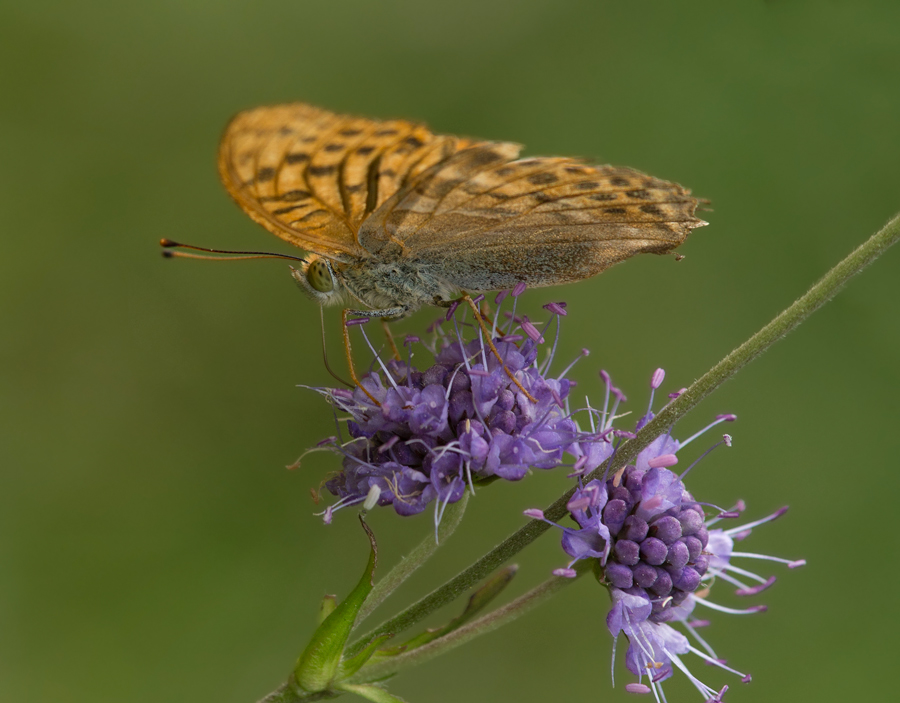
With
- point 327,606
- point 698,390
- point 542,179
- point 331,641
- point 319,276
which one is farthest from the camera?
point 319,276

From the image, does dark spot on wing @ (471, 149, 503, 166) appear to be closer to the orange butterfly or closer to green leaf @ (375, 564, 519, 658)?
the orange butterfly

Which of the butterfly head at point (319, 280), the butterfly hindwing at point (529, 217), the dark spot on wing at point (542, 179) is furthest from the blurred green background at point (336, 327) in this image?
the dark spot on wing at point (542, 179)

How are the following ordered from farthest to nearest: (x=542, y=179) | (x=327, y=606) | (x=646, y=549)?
1. (x=542, y=179)
2. (x=327, y=606)
3. (x=646, y=549)

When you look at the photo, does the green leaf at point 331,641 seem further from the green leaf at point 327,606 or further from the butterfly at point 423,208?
the butterfly at point 423,208

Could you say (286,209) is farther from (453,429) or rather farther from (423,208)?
(453,429)

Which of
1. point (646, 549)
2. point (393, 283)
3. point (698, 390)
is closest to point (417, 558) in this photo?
point (646, 549)

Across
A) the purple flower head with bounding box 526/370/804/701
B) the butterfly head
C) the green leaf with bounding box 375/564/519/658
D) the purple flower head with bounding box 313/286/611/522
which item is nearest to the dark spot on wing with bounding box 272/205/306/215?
the butterfly head

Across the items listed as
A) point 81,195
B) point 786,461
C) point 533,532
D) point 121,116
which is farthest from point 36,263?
point 786,461
